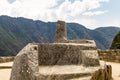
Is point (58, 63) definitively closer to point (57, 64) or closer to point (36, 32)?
point (57, 64)

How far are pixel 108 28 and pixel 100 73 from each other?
146 metres

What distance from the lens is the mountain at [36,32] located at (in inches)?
4840

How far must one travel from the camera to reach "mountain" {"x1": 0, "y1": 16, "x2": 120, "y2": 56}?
403 feet

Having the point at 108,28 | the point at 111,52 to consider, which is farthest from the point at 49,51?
the point at 108,28

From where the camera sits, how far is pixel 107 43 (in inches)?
5044

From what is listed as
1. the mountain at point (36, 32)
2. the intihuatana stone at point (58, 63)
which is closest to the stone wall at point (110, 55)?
the intihuatana stone at point (58, 63)

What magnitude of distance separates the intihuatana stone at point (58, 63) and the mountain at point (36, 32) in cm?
10530

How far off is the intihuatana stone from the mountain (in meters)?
105

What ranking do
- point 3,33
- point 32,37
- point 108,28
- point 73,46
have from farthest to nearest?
point 108,28 → point 32,37 → point 3,33 → point 73,46

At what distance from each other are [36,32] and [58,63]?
13665 centimetres

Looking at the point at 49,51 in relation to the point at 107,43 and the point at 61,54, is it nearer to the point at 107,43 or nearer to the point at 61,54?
the point at 61,54

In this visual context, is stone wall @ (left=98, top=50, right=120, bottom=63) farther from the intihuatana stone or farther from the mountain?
the mountain

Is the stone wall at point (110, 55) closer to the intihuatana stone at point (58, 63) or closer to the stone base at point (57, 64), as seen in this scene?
the intihuatana stone at point (58, 63)

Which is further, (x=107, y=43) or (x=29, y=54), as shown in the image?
(x=107, y=43)
